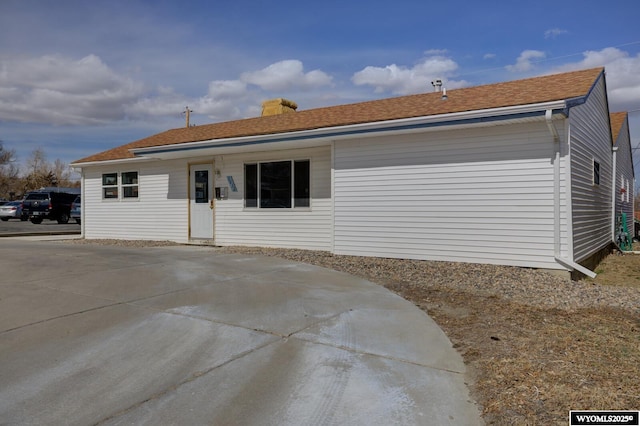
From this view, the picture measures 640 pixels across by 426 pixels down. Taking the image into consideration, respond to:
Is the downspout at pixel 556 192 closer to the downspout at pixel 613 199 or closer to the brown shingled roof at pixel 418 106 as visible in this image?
the brown shingled roof at pixel 418 106

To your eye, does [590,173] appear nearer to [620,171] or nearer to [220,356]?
[620,171]

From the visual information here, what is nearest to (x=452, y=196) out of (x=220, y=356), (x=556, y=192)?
(x=556, y=192)

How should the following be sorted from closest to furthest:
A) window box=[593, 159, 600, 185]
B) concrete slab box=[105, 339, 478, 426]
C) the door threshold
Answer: concrete slab box=[105, 339, 478, 426]
window box=[593, 159, 600, 185]
the door threshold

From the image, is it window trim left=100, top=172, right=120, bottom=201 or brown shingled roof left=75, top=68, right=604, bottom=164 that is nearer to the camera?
brown shingled roof left=75, top=68, right=604, bottom=164

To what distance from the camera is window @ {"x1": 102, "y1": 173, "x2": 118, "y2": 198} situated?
1580 cm

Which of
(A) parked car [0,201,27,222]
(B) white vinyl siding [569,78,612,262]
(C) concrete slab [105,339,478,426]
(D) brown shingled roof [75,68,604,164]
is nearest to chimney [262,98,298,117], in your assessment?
(D) brown shingled roof [75,68,604,164]

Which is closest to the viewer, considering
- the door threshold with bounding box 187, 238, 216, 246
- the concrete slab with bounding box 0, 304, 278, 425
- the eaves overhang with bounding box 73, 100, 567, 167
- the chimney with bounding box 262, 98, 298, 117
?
the concrete slab with bounding box 0, 304, 278, 425

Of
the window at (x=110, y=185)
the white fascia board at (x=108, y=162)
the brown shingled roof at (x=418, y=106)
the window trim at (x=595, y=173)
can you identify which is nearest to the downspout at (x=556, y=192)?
the brown shingled roof at (x=418, y=106)

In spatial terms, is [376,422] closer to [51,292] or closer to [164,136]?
[51,292]

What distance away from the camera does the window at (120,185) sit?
15.2 m

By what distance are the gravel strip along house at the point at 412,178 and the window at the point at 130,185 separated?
0.71ft

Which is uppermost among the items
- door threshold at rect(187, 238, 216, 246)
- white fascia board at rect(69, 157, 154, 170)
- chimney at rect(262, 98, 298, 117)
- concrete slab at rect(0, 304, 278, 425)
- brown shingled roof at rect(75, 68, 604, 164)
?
chimney at rect(262, 98, 298, 117)

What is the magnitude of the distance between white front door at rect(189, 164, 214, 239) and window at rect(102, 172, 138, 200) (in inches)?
107

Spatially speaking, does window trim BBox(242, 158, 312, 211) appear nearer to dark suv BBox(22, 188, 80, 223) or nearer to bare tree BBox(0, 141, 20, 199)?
dark suv BBox(22, 188, 80, 223)
